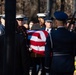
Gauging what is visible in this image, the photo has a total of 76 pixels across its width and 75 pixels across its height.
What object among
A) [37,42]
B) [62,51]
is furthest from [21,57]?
[37,42]

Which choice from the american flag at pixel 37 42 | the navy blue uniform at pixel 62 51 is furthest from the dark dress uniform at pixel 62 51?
the american flag at pixel 37 42

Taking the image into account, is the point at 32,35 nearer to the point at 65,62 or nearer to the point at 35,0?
the point at 65,62

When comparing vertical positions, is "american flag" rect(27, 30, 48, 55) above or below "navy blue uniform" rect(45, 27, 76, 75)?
below

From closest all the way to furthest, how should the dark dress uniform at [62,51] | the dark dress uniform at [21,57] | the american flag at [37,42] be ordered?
the dark dress uniform at [21,57]
the dark dress uniform at [62,51]
the american flag at [37,42]

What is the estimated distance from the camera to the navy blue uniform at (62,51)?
6148 millimetres

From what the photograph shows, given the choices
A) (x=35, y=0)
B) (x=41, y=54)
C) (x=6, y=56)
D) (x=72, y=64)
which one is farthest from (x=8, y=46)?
(x=35, y=0)

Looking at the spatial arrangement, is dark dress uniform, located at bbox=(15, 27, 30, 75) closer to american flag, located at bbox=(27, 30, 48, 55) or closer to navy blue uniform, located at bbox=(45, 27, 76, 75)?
navy blue uniform, located at bbox=(45, 27, 76, 75)

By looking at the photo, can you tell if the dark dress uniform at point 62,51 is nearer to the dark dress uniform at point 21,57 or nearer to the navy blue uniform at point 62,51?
the navy blue uniform at point 62,51

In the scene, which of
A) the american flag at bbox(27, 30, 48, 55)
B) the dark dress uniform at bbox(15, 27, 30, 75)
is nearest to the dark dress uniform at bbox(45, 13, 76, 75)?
the dark dress uniform at bbox(15, 27, 30, 75)

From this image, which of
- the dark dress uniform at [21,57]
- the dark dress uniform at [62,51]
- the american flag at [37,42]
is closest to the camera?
the dark dress uniform at [21,57]

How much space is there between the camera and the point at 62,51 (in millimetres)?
6145

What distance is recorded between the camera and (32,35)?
8609mm

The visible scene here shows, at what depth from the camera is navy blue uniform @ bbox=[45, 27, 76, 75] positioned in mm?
6148

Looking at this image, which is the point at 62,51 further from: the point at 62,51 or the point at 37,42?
the point at 37,42
